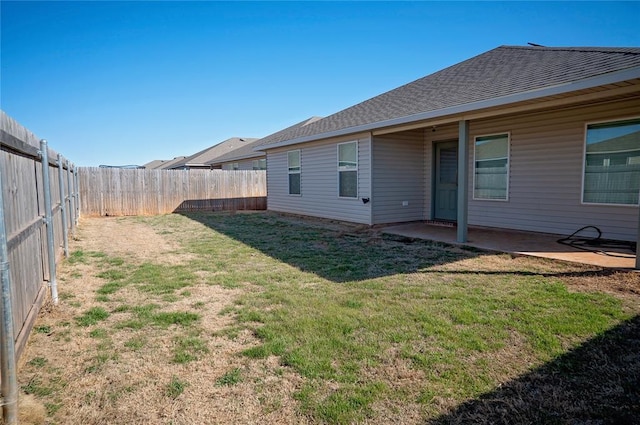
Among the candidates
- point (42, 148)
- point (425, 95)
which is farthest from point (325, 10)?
point (42, 148)

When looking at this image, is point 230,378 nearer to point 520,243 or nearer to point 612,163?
point 520,243

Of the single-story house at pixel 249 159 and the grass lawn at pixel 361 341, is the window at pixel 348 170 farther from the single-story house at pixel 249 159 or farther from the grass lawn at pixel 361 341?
the single-story house at pixel 249 159

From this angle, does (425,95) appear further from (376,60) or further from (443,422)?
(443,422)

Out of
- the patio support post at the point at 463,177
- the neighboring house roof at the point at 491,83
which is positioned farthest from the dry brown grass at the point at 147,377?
the neighboring house roof at the point at 491,83

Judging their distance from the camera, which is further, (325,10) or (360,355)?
(325,10)

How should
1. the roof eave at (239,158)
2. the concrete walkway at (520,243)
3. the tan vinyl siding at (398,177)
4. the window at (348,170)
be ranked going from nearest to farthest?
the concrete walkway at (520,243), the tan vinyl siding at (398,177), the window at (348,170), the roof eave at (239,158)

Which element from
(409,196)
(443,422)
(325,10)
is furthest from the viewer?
(325,10)

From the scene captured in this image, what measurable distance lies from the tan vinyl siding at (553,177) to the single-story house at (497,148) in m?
0.02

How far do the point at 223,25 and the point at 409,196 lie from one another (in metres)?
8.19

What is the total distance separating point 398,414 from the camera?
6.91 ft

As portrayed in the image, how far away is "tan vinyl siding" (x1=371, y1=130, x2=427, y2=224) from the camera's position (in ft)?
31.4

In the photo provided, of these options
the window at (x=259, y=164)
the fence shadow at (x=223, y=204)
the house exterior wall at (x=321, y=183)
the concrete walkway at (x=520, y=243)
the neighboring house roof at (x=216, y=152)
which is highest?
the neighboring house roof at (x=216, y=152)

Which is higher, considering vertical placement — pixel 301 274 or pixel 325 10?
pixel 325 10

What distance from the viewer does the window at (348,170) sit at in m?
10.1
